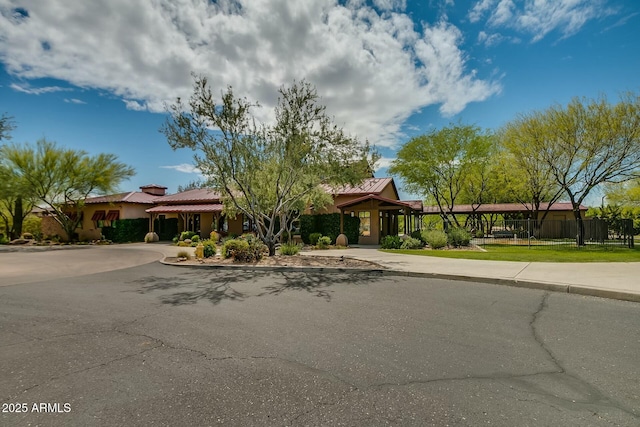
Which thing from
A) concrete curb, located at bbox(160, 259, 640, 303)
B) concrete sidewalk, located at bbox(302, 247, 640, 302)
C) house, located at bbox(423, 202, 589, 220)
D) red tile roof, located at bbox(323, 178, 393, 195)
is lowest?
concrete curb, located at bbox(160, 259, 640, 303)

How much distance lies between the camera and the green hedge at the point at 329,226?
2452cm

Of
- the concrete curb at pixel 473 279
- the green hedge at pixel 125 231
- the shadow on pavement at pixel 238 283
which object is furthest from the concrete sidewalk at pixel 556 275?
the green hedge at pixel 125 231

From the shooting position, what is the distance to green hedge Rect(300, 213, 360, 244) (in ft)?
80.4

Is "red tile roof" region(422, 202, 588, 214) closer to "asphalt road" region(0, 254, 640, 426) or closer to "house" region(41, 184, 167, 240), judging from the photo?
"house" region(41, 184, 167, 240)

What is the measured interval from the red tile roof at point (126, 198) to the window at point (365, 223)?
21.2 meters

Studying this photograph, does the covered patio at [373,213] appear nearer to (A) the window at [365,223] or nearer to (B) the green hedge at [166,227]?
(A) the window at [365,223]

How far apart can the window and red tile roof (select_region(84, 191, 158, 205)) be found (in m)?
21.2

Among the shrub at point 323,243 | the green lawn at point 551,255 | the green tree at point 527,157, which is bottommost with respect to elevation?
the green lawn at point 551,255

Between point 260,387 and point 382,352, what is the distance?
165cm

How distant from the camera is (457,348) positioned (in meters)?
4.37

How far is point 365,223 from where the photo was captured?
82.2 feet

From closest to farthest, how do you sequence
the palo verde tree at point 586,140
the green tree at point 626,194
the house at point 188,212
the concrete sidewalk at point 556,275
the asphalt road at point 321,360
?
1. the asphalt road at point 321,360
2. the concrete sidewalk at point 556,275
3. the palo verde tree at point 586,140
4. the house at point 188,212
5. the green tree at point 626,194

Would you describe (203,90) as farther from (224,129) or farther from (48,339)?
(48,339)

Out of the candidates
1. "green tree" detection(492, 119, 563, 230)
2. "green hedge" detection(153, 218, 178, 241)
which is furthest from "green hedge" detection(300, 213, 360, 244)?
"green hedge" detection(153, 218, 178, 241)
